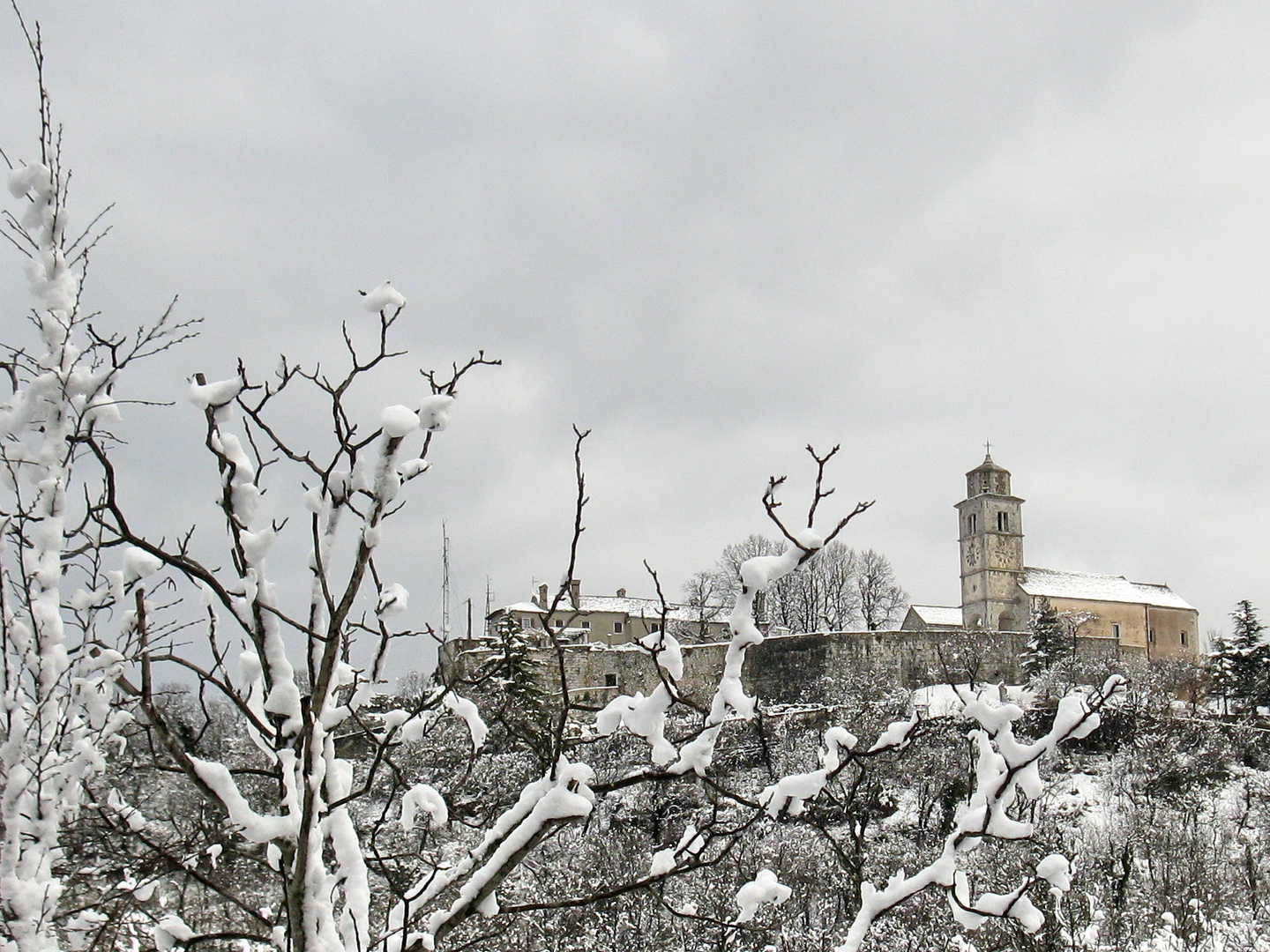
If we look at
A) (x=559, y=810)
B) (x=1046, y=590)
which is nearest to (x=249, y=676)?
(x=559, y=810)

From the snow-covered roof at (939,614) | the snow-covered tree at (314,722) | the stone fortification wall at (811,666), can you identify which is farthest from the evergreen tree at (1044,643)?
the snow-covered tree at (314,722)

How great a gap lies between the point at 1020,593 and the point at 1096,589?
9.26 feet

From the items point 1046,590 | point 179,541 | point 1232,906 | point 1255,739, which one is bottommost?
point 1232,906

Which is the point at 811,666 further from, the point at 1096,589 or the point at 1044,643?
the point at 1096,589

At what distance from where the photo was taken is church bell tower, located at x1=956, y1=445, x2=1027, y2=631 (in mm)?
38719

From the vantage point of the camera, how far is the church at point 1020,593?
1476 inches

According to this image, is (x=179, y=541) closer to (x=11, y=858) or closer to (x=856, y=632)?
(x=11, y=858)

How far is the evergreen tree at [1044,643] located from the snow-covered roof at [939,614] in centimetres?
927

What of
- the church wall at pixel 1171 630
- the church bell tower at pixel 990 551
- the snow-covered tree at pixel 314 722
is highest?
the church bell tower at pixel 990 551

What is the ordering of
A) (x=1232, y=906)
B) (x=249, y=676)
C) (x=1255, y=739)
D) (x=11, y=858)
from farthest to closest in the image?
1. (x=1255, y=739)
2. (x=1232, y=906)
3. (x=11, y=858)
4. (x=249, y=676)

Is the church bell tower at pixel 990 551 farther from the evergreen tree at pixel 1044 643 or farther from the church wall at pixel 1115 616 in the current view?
the evergreen tree at pixel 1044 643

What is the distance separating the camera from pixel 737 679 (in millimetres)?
1926

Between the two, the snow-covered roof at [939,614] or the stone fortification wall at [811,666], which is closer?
the stone fortification wall at [811,666]

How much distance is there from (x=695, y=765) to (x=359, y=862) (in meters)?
0.75
